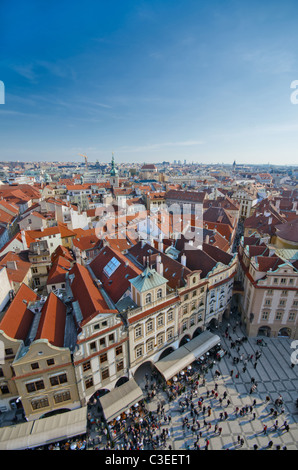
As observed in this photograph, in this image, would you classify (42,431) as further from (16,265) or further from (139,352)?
(16,265)

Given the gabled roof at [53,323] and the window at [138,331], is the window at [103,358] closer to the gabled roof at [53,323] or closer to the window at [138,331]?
the window at [138,331]

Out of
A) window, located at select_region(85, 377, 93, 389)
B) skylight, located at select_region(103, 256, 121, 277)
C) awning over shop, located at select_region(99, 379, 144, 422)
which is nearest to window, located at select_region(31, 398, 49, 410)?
window, located at select_region(85, 377, 93, 389)

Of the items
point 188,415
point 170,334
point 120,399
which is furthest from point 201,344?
point 120,399

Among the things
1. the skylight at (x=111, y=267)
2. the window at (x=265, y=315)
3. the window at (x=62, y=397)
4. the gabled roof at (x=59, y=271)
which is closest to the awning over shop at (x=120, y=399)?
the window at (x=62, y=397)

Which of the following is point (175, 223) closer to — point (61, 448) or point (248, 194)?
point (61, 448)

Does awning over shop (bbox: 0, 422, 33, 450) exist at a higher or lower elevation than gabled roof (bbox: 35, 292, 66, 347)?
lower

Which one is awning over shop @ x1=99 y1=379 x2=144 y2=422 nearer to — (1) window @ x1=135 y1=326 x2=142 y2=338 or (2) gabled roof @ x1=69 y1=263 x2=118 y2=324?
(1) window @ x1=135 y1=326 x2=142 y2=338
